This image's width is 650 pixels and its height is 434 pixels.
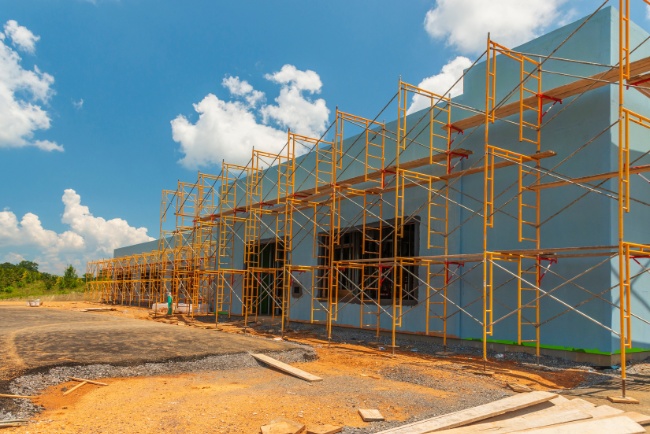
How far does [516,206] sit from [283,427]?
27.0 feet

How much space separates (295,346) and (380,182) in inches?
242

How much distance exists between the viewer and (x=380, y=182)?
647 inches

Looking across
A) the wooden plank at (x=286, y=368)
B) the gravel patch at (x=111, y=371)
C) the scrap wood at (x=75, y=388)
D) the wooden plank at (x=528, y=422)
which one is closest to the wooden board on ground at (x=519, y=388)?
the wooden plank at (x=528, y=422)

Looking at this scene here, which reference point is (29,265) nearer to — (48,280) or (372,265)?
(48,280)

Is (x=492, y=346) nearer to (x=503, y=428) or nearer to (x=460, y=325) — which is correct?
(x=460, y=325)

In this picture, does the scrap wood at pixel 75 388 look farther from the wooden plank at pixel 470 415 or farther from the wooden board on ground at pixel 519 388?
the wooden board on ground at pixel 519 388

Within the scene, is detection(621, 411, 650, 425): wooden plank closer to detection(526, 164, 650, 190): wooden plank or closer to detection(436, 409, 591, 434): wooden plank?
detection(436, 409, 591, 434): wooden plank

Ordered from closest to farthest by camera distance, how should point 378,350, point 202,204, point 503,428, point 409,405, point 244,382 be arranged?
point 503,428
point 409,405
point 244,382
point 378,350
point 202,204

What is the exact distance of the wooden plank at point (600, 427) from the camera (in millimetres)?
5516

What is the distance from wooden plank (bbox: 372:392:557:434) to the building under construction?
2.09m

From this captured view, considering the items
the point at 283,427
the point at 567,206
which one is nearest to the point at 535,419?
the point at 283,427

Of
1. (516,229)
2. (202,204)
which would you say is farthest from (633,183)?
(202,204)

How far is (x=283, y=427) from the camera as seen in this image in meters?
5.93

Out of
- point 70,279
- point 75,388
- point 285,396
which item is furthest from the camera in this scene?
point 70,279
